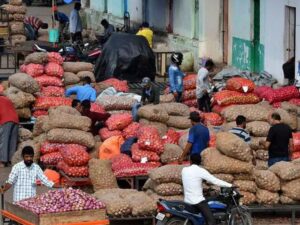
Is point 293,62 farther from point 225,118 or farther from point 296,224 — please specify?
point 296,224

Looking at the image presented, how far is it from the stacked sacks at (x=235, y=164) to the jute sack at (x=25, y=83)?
6.72 metres

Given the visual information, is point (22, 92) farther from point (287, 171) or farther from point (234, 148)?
point (287, 171)

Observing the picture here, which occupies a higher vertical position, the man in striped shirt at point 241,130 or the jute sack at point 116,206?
the man in striped shirt at point 241,130

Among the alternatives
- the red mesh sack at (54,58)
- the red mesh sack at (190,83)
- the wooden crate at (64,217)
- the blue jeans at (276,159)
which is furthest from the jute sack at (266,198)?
the red mesh sack at (54,58)

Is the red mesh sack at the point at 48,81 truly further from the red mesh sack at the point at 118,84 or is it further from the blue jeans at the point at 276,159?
the blue jeans at the point at 276,159

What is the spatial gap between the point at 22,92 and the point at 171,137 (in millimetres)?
4414

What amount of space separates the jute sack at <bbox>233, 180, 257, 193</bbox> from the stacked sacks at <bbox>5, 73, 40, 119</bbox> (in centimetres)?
691

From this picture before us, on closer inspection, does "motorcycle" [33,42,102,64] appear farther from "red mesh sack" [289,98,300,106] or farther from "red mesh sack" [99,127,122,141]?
"red mesh sack" [289,98,300,106]

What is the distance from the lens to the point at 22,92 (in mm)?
24688

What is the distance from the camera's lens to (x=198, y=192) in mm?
16859

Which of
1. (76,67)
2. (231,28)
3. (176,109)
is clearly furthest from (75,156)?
(231,28)

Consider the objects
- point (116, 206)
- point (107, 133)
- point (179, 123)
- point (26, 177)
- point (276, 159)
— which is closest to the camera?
point (26, 177)

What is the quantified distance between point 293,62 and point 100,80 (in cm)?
509

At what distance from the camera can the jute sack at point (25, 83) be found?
81.1ft
